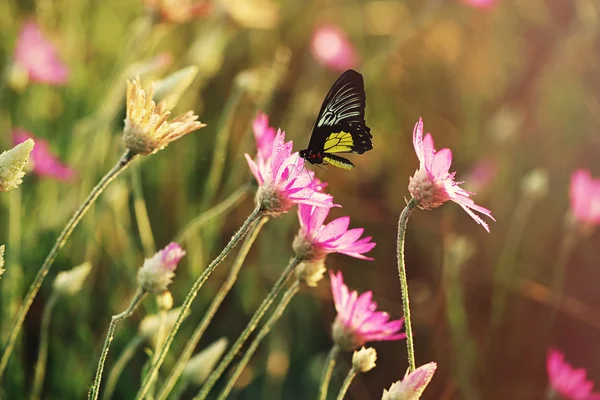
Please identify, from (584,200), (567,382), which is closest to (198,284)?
(567,382)

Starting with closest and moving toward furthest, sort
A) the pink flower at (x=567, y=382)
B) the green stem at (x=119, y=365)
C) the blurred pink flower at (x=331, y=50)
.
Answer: the green stem at (x=119, y=365) → the pink flower at (x=567, y=382) → the blurred pink flower at (x=331, y=50)

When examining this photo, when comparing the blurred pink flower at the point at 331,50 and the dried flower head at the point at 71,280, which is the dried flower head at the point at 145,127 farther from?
the blurred pink flower at the point at 331,50

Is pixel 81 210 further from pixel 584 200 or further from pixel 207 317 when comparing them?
pixel 584 200

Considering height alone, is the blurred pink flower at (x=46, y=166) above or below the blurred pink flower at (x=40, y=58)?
below

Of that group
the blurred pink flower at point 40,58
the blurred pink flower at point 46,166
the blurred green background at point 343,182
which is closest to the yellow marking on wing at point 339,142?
the blurred green background at point 343,182

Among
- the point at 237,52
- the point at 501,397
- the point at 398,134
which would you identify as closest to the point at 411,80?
the point at 398,134

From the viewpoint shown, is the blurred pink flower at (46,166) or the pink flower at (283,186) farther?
the blurred pink flower at (46,166)

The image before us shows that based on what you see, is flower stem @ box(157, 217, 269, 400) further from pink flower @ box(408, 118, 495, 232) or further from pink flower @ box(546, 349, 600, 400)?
pink flower @ box(546, 349, 600, 400)

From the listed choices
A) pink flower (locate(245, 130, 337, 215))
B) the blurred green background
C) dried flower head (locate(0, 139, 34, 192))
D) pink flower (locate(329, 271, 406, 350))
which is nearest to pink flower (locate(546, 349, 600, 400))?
the blurred green background
